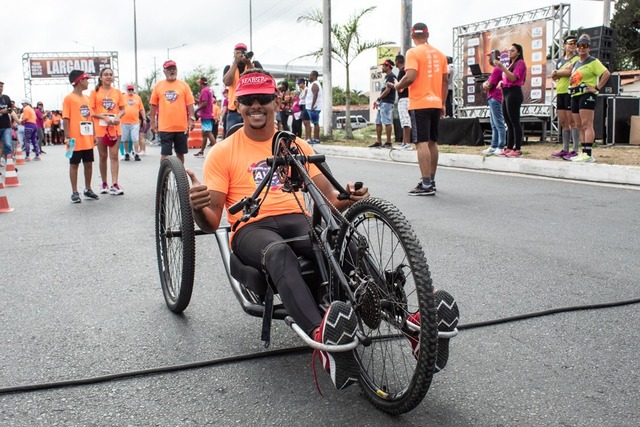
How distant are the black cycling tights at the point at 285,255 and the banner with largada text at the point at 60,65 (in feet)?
214

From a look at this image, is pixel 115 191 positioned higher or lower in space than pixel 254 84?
lower

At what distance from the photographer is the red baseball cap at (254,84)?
11.6ft

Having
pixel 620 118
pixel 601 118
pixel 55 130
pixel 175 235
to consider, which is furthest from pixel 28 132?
pixel 175 235

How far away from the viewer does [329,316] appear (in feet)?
8.45

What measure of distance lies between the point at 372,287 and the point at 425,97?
6336 mm

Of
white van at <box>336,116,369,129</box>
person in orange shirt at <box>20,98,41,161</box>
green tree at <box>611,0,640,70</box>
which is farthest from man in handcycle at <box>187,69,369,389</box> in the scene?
white van at <box>336,116,369,129</box>

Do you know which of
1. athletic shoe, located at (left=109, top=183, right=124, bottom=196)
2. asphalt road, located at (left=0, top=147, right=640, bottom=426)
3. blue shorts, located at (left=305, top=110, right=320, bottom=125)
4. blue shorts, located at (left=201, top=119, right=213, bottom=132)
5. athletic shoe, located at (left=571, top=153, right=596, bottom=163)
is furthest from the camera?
blue shorts, located at (left=305, top=110, right=320, bottom=125)

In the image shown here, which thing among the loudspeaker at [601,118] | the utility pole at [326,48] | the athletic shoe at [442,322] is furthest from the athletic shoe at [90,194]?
the utility pole at [326,48]

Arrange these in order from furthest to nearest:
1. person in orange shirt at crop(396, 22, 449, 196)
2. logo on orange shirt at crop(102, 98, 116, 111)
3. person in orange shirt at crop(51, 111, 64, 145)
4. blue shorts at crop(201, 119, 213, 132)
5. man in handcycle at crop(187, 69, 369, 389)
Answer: person in orange shirt at crop(51, 111, 64, 145)
blue shorts at crop(201, 119, 213, 132)
logo on orange shirt at crop(102, 98, 116, 111)
person in orange shirt at crop(396, 22, 449, 196)
man in handcycle at crop(187, 69, 369, 389)

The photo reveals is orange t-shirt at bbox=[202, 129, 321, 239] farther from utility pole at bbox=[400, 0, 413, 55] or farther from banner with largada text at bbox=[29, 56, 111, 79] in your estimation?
banner with largada text at bbox=[29, 56, 111, 79]

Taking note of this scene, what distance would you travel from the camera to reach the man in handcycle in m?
2.92

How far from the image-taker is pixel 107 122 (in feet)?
31.8

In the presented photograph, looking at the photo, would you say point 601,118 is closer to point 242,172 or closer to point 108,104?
point 108,104

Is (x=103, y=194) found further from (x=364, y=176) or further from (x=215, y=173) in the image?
(x=215, y=173)
